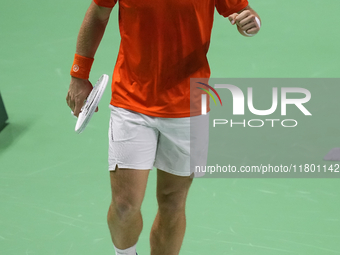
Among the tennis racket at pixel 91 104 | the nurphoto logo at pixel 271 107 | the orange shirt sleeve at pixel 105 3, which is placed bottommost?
the nurphoto logo at pixel 271 107

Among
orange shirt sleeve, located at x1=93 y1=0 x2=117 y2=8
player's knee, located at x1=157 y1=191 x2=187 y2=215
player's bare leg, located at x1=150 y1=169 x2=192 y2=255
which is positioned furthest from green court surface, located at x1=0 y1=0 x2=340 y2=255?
orange shirt sleeve, located at x1=93 y1=0 x2=117 y2=8

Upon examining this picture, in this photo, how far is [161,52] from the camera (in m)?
2.33

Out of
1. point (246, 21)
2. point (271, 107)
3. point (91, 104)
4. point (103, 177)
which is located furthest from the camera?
point (271, 107)

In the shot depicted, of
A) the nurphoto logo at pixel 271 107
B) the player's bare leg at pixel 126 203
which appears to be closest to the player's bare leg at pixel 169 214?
the player's bare leg at pixel 126 203

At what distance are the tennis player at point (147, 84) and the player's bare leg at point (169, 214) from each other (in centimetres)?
2

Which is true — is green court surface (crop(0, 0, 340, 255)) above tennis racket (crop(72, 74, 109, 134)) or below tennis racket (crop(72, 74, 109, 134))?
below

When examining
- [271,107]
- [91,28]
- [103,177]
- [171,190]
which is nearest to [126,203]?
[171,190]

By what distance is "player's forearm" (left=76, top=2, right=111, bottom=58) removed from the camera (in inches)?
92.5

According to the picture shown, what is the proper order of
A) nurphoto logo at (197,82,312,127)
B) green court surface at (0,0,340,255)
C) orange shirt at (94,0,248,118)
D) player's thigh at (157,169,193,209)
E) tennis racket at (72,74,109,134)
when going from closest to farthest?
orange shirt at (94,0,248,118)
tennis racket at (72,74,109,134)
player's thigh at (157,169,193,209)
green court surface at (0,0,340,255)
nurphoto logo at (197,82,312,127)

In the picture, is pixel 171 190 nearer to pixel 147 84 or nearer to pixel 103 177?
pixel 147 84

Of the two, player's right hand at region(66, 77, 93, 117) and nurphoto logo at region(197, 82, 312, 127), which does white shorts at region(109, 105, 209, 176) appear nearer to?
player's right hand at region(66, 77, 93, 117)

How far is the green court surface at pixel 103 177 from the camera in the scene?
318 cm

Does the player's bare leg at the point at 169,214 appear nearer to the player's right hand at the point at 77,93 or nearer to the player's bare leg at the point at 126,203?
the player's bare leg at the point at 126,203

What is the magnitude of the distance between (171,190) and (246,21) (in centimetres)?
87
